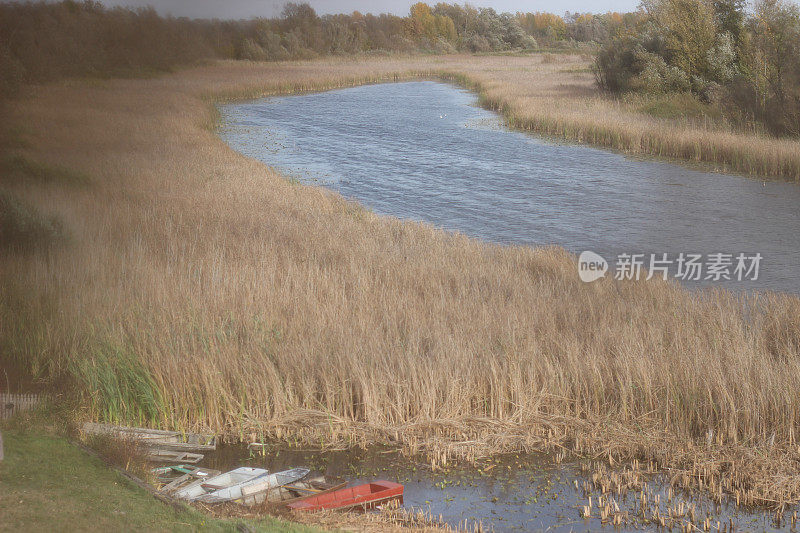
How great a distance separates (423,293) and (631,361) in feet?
11.3

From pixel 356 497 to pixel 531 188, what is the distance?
1661cm

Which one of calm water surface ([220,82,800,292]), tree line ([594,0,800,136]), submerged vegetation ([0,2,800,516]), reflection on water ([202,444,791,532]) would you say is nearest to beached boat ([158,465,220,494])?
reflection on water ([202,444,791,532])

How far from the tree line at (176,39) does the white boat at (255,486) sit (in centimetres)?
1494

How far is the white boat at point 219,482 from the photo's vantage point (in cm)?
584

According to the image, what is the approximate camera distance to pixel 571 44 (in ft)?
292

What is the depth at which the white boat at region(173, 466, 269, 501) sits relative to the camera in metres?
5.84

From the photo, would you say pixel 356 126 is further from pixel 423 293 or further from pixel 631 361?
pixel 631 361

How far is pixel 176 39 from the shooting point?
2503 cm

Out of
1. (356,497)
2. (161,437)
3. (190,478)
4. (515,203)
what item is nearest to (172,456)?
(161,437)

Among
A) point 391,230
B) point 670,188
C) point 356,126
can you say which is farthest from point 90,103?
point 670,188

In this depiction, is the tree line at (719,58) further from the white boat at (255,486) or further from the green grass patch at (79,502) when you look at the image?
the green grass patch at (79,502)

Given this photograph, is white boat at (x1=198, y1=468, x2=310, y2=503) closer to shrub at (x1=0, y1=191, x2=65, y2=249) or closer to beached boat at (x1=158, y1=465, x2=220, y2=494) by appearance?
beached boat at (x1=158, y1=465, x2=220, y2=494)

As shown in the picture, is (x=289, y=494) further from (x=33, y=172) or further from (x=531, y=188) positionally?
(x=531, y=188)

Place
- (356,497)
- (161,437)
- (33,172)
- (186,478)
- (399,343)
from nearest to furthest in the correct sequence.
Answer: (356,497), (186,478), (161,437), (399,343), (33,172)
